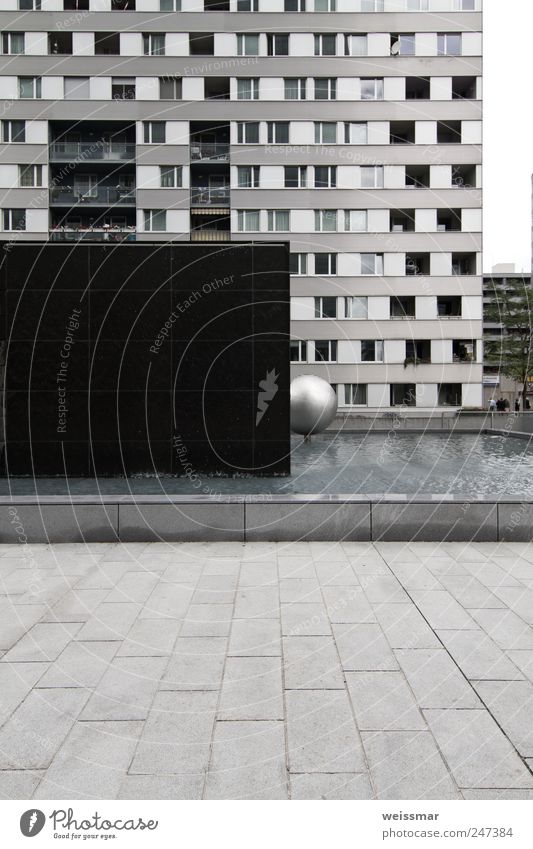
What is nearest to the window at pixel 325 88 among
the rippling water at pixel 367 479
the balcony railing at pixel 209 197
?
the balcony railing at pixel 209 197

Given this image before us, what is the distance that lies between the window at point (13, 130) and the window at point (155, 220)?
38.3 ft

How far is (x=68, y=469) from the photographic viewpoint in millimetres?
16359

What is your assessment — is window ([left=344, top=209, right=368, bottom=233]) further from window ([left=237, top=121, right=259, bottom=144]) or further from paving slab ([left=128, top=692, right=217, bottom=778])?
paving slab ([left=128, top=692, right=217, bottom=778])

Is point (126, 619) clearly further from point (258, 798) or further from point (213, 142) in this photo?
point (213, 142)

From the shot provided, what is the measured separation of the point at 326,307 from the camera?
173 feet

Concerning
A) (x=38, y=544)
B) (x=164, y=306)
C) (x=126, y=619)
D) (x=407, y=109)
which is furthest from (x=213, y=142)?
(x=126, y=619)

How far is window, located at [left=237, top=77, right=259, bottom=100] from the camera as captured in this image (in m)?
51.8

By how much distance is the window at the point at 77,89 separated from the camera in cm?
5278

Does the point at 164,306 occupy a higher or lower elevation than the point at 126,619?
higher

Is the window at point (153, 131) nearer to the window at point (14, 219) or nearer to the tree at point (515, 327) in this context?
the window at point (14, 219)

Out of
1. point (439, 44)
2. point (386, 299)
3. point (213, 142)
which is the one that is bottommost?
point (386, 299)

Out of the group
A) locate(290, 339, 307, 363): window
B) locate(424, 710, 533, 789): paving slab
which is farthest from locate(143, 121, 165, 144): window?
locate(424, 710, 533, 789): paving slab

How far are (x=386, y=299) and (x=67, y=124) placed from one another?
2912 centimetres

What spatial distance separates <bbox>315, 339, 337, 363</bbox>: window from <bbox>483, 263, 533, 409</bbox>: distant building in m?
29.9
